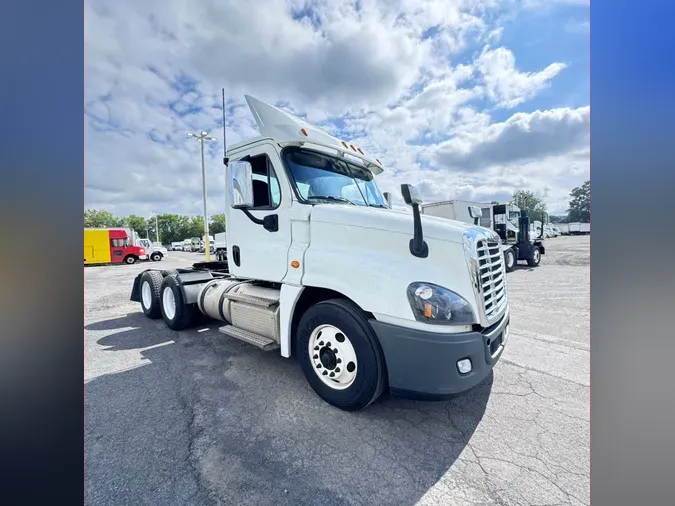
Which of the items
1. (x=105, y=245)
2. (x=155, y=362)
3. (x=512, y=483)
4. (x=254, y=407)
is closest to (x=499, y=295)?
(x=512, y=483)

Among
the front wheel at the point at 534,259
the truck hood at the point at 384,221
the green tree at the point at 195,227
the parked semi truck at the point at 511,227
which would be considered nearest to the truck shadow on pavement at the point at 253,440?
the truck hood at the point at 384,221

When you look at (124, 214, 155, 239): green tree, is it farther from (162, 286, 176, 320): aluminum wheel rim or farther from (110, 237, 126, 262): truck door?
(162, 286, 176, 320): aluminum wheel rim

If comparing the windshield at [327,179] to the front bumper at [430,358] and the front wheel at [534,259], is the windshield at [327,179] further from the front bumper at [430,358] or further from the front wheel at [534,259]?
the front wheel at [534,259]

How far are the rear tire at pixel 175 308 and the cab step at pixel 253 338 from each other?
1.84 metres

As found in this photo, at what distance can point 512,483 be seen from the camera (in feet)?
6.79

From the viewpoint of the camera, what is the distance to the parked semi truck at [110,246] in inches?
1041

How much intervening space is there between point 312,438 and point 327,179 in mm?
2800

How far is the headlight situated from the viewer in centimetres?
246

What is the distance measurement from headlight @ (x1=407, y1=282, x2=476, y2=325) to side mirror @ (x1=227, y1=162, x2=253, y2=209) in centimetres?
209

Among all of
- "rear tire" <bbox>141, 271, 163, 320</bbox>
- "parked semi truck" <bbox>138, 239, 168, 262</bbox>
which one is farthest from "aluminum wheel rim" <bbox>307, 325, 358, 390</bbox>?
"parked semi truck" <bbox>138, 239, 168, 262</bbox>
